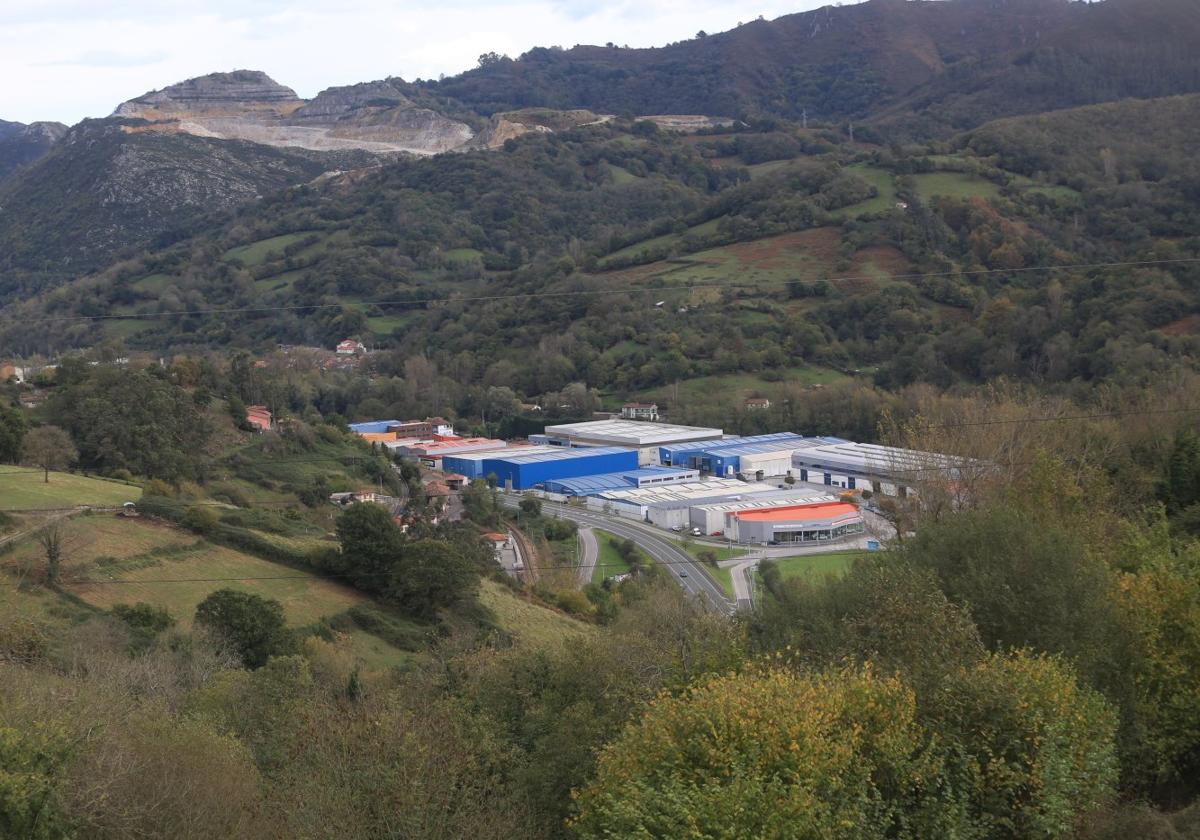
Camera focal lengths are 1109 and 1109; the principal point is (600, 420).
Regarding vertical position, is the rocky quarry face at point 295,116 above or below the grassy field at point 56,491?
above

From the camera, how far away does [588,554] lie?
27.6 m

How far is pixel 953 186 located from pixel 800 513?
3616 cm

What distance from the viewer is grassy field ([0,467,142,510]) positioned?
1959cm

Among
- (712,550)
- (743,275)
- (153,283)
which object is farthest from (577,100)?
(712,550)

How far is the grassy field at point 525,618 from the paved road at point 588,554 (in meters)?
3.35

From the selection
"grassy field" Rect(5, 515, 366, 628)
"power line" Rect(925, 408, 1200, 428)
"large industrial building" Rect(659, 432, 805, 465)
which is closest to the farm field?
"large industrial building" Rect(659, 432, 805, 465)

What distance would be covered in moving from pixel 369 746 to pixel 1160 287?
39.3 m

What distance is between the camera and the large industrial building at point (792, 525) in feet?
95.7

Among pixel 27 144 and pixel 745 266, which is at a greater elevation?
pixel 27 144

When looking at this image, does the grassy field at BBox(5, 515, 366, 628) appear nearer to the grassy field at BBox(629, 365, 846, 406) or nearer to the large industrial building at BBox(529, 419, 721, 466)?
the large industrial building at BBox(529, 419, 721, 466)

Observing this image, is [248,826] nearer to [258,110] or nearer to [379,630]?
[379,630]

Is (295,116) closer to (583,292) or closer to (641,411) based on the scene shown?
(583,292)

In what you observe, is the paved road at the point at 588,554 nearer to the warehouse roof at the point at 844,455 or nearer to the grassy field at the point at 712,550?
the grassy field at the point at 712,550

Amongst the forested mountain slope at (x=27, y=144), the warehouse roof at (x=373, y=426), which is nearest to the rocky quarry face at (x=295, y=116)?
the forested mountain slope at (x=27, y=144)
